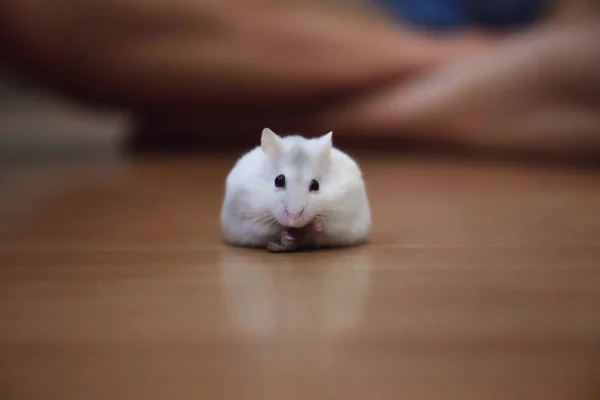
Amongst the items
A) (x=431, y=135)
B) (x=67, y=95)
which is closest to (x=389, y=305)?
(x=431, y=135)

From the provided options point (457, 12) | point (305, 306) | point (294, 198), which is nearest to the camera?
point (305, 306)

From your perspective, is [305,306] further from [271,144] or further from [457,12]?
[457,12]

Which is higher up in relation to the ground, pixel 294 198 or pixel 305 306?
pixel 294 198

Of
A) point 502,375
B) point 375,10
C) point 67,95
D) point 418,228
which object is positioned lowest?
point 502,375

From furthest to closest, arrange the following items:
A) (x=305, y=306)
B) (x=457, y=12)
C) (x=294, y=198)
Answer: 1. (x=457, y=12)
2. (x=294, y=198)
3. (x=305, y=306)

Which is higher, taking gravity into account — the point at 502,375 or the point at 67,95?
the point at 67,95

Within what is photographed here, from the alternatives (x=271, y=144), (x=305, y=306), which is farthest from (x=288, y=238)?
(x=305, y=306)

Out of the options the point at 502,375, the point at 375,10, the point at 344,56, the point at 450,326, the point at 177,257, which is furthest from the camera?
the point at 375,10

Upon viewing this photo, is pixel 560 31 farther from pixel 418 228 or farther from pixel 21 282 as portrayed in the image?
pixel 21 282

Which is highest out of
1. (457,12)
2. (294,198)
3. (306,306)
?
(457,12)
